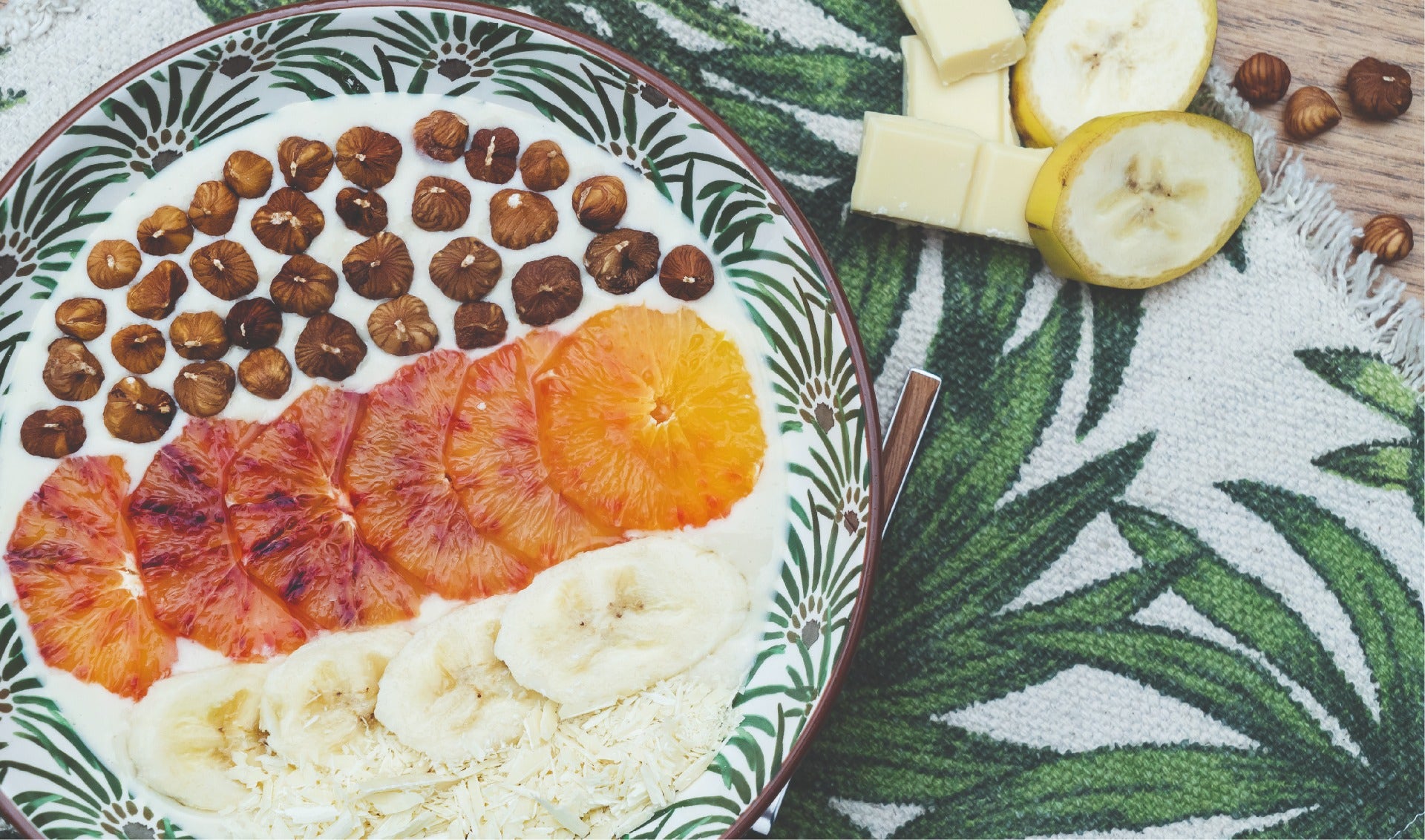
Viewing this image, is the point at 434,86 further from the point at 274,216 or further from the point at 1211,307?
the point at 1211,307

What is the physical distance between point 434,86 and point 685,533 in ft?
2.40

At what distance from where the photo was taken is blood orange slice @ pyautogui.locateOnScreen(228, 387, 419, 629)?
1.32 meters

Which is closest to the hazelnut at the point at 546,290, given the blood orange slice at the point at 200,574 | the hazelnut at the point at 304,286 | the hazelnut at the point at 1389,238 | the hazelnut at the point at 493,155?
the hazelnut at the point at 493,155

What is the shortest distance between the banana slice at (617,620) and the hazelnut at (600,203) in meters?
0.45

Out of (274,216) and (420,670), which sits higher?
(274,216)

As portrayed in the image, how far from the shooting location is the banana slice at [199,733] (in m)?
1.29

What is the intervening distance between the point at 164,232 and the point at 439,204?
39 cm

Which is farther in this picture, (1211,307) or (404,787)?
(1211,307)

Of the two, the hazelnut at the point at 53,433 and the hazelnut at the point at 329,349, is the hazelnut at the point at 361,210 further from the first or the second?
the hazelnut at the point at 53,433

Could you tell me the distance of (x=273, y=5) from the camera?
4.77ft

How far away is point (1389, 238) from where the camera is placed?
57.8 inches

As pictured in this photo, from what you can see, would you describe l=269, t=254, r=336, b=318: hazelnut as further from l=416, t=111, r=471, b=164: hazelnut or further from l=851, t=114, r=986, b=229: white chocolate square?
l=851, t=114, r=986, b=229: white chocolate square

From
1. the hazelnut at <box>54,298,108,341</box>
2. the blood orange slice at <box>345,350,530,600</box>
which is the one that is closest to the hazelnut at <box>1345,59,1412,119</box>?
the blood orange slice at <box>345,350,530,600</box>

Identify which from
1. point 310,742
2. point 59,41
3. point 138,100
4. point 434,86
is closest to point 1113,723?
point 310,742
